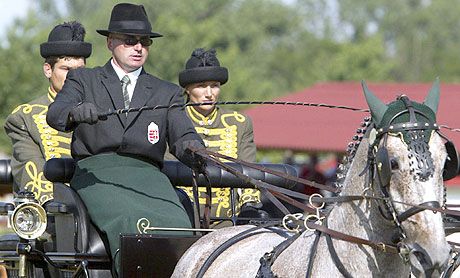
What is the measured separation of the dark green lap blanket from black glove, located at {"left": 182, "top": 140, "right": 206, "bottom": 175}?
0.79 ft

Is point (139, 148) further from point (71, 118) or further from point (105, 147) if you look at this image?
point (71, 118)

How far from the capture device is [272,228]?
560 cm

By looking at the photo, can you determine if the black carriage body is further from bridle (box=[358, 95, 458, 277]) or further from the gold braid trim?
bridle (box=[358, 95, 458, 277])

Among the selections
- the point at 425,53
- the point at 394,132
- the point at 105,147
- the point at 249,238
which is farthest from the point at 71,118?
the point at 425,53

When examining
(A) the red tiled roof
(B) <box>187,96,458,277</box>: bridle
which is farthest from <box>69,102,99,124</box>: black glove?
(A) the red tiled roof

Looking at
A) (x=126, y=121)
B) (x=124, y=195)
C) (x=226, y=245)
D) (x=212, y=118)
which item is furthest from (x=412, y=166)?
(x=212, y=118)

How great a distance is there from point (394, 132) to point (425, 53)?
232 feet

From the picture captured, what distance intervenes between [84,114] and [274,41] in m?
67.5

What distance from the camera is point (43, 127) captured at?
7645mm

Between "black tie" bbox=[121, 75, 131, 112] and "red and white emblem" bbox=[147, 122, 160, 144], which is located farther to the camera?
"black tie" bbox=[121, 75, 131, 112]

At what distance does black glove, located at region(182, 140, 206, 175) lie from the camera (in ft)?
19.4

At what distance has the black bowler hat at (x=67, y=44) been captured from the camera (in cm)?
786

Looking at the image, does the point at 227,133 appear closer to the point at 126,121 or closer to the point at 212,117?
the point at 212,117

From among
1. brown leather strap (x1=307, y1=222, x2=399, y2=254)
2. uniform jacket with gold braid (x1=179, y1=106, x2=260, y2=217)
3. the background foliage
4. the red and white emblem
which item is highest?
the background foliage
